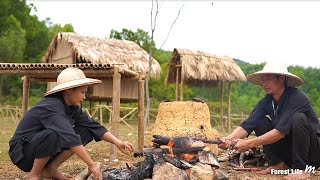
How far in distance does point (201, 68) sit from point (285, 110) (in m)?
10.1

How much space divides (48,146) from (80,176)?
2.01 feet

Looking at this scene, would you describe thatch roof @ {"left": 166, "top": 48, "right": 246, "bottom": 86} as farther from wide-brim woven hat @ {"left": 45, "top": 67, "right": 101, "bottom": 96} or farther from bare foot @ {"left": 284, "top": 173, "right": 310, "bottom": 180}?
wide-brim woven hat @ {"left": 45, "top": 67, "right": 101, "bottom": 96}

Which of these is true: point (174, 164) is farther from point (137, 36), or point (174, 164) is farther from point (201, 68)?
point (137, 36)

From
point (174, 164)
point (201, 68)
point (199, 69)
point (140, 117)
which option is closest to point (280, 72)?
point (174, 164)

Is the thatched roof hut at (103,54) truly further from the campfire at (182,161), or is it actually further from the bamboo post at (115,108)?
the campfire at (182,161)

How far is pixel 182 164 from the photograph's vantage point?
13.0 feet

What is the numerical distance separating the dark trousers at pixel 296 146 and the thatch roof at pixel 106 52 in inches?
360

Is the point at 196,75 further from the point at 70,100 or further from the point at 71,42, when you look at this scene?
the point at 70,100

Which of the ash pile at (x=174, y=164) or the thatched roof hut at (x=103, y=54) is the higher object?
the thatched roof hut at (x=103, y=54)

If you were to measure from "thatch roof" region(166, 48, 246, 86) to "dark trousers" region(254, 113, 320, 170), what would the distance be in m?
9.25

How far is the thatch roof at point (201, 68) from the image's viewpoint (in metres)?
14.2

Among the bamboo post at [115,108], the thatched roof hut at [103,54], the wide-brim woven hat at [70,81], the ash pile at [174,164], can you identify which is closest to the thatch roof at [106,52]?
the thatched roof hut at [103,54]

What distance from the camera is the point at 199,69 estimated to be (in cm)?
1460

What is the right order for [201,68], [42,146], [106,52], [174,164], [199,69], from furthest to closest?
[201,68], [199,69], [106,52], [174,164], [42,146]
